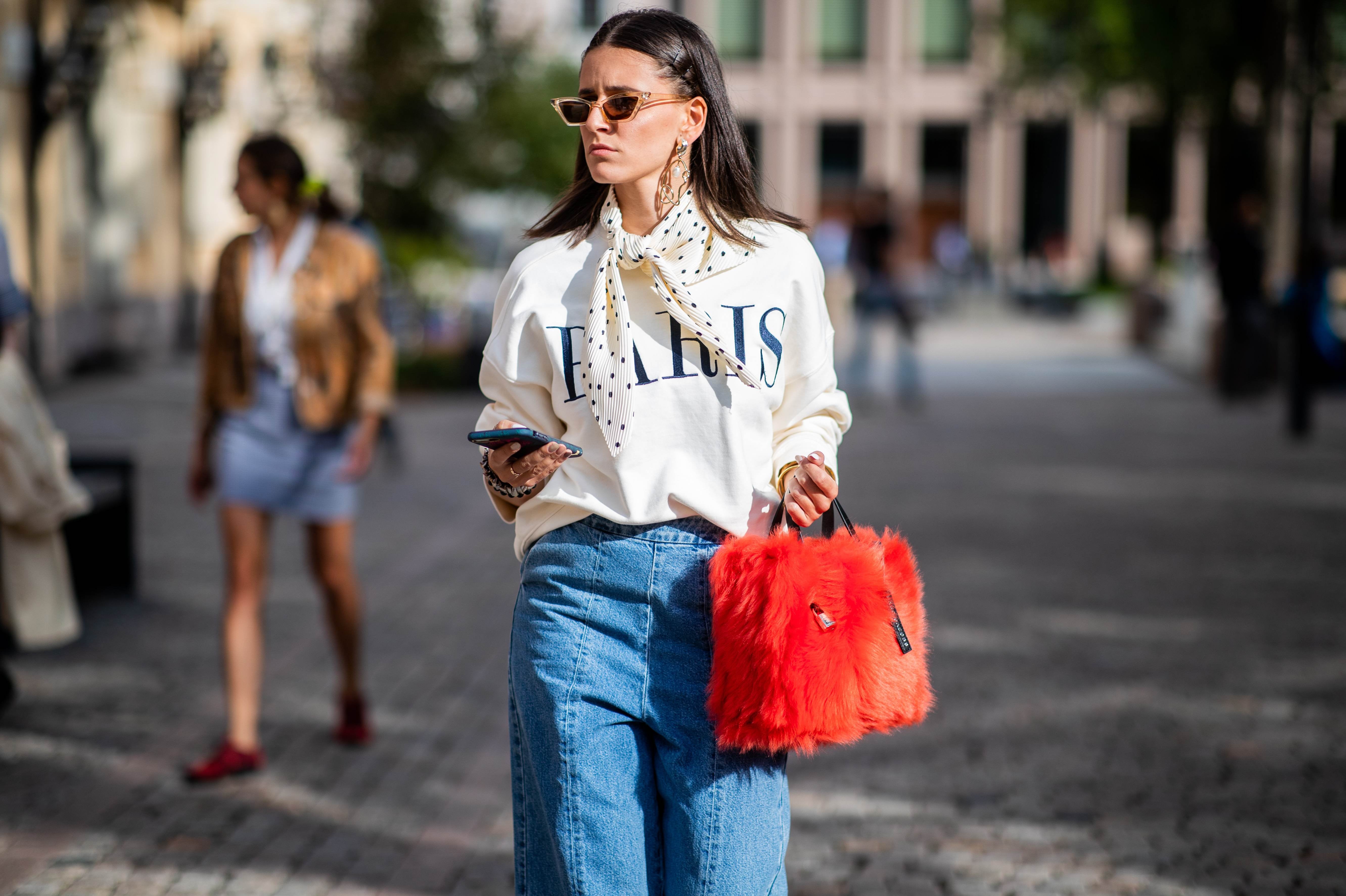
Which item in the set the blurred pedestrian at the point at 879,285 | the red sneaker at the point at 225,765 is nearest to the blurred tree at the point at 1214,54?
the blurred pedestrian at the point at 879,285

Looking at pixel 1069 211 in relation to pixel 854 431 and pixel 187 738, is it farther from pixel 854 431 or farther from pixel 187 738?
pixel 187 738

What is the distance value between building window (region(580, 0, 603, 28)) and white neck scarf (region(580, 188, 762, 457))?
42653 millimetres

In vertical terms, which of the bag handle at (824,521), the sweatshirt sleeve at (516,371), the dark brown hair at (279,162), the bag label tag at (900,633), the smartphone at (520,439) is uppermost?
the dark brown hair at (279,162)

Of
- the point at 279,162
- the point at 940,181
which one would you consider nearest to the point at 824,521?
the point at 279,162

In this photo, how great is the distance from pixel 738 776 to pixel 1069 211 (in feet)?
172

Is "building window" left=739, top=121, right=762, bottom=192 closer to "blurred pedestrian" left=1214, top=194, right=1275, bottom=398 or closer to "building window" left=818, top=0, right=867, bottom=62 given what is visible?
"blurred pedestrian" left=1214, top=194, right=1275, bottom=398

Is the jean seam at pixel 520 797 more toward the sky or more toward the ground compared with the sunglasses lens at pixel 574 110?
more toward the ground

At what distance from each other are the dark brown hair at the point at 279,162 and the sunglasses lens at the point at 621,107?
8.58 feet

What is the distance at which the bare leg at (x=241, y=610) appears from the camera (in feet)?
15.6

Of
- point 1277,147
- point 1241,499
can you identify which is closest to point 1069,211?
point 1277,147

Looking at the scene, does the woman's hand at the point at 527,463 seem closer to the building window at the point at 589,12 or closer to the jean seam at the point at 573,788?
the jean seam at the point at 573,788

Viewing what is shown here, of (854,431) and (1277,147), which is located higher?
(1277,147)

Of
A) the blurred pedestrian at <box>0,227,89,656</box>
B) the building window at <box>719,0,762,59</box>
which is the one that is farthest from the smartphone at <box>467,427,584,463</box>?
the building window at <box>719,0,762,59</box>

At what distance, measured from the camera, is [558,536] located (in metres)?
2.44
